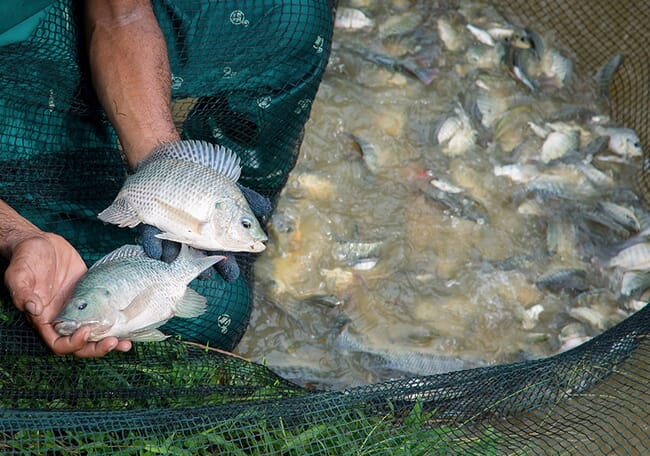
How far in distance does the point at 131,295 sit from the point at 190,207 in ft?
0.99

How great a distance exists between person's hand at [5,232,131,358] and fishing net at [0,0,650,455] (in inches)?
7.8

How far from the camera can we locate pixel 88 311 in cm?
208

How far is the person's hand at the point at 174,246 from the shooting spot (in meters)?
2.22

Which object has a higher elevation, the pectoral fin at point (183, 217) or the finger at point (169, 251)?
the pectoral fin at point (183, 217)

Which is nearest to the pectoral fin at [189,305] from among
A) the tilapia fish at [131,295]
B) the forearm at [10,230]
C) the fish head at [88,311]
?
the tilapia fish at [131,295]

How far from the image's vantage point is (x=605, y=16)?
4508 millimetres

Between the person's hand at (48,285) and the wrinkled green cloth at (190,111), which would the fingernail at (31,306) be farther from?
the wrinkled green cloth at (190,111)

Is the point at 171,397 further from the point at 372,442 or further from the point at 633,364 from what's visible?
the point at 633,364

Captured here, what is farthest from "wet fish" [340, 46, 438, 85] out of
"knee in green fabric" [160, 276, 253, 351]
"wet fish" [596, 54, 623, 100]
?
"knee in green fabric" [160, 276, 253, 351]

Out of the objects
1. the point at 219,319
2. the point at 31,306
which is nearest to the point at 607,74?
the point at 219,319

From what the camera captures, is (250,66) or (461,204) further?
(461,204)

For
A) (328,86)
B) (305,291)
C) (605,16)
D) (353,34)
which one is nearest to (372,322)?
(305,291)

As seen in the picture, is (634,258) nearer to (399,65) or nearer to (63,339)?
(399,65)

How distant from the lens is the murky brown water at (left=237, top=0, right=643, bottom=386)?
3.50 m
